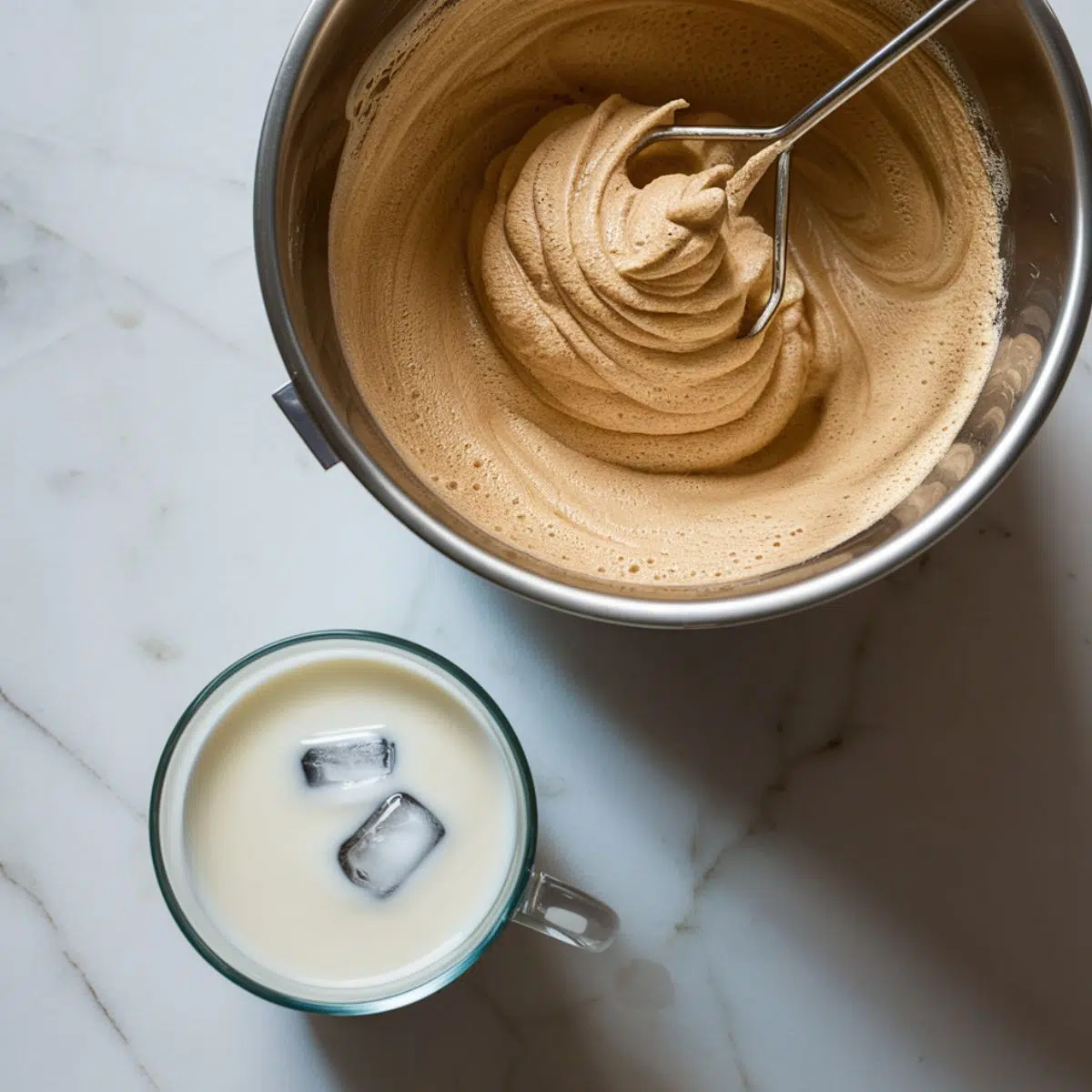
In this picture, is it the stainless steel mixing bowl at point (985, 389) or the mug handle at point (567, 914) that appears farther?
the mug handle at point (567, 914)

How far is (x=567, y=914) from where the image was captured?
1.18 m

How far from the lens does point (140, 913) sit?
1.27 meters

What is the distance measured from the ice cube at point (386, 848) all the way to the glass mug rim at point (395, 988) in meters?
0.10

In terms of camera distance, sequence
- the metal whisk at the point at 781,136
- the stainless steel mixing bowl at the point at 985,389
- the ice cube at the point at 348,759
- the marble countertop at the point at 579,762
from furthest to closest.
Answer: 1. the marble countertop at the point at 579,762
2. the ice cube at the point at 348,759
3. the metal whisk at the point at 781,136
4. the stainless steel mixing bowl at the point at 985,389

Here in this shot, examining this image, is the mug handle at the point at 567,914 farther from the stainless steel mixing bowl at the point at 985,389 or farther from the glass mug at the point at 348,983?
the stainless steel mixing bowl at the point at 985,389

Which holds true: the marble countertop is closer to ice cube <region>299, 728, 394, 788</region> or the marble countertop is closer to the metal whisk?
ice cube <region>299, 728, 394, 788</region>

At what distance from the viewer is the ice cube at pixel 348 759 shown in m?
1.16

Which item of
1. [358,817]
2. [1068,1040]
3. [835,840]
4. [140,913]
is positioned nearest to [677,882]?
[835,840]

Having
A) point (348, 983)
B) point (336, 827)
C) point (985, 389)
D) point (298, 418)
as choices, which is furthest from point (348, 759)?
point (985, 389)

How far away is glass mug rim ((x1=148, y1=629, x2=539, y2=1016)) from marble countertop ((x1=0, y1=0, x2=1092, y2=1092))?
0.12 metres

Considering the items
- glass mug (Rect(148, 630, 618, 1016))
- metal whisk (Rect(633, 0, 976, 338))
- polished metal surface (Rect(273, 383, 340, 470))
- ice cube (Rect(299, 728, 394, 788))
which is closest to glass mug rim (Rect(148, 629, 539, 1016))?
glass mug (Rect(148, 630, 618, 1016))

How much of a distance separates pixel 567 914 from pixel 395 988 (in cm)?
19

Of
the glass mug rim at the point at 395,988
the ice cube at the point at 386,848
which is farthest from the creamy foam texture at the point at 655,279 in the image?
the ice cube at the point at 386,848

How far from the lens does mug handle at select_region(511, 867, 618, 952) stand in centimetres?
118
